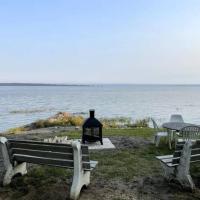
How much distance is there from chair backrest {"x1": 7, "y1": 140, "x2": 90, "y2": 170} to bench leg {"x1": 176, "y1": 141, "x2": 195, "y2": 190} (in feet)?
4.61

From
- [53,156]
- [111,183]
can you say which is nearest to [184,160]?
[111,183]

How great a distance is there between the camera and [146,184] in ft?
15.3

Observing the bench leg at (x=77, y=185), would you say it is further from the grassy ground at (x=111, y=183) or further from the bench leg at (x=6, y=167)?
the bench leg at (x=6, y=167)

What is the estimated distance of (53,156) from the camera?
13.4 feet

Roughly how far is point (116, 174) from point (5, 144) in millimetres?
2048

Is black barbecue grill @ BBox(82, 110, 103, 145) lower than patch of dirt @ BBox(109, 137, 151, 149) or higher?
higher

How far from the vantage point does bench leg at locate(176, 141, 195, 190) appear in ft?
13.8

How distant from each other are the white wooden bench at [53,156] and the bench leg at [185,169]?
1333 millimetres

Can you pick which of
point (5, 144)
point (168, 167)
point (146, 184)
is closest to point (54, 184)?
point (5, 144)

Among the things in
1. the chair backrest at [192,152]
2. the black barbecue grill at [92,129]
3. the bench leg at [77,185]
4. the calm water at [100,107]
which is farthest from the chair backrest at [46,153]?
the calm water at [100,107]

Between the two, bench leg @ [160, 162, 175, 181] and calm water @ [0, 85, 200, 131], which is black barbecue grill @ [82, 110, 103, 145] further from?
calm water @ [0, 85, 200, 131]

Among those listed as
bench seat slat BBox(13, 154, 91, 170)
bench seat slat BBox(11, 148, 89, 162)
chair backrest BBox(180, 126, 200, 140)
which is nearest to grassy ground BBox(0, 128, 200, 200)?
bench seat slat BBox(13, 154, 91, 170)

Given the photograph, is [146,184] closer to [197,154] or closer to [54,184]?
[197,154]

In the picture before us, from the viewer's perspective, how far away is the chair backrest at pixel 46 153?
4.01 meters
